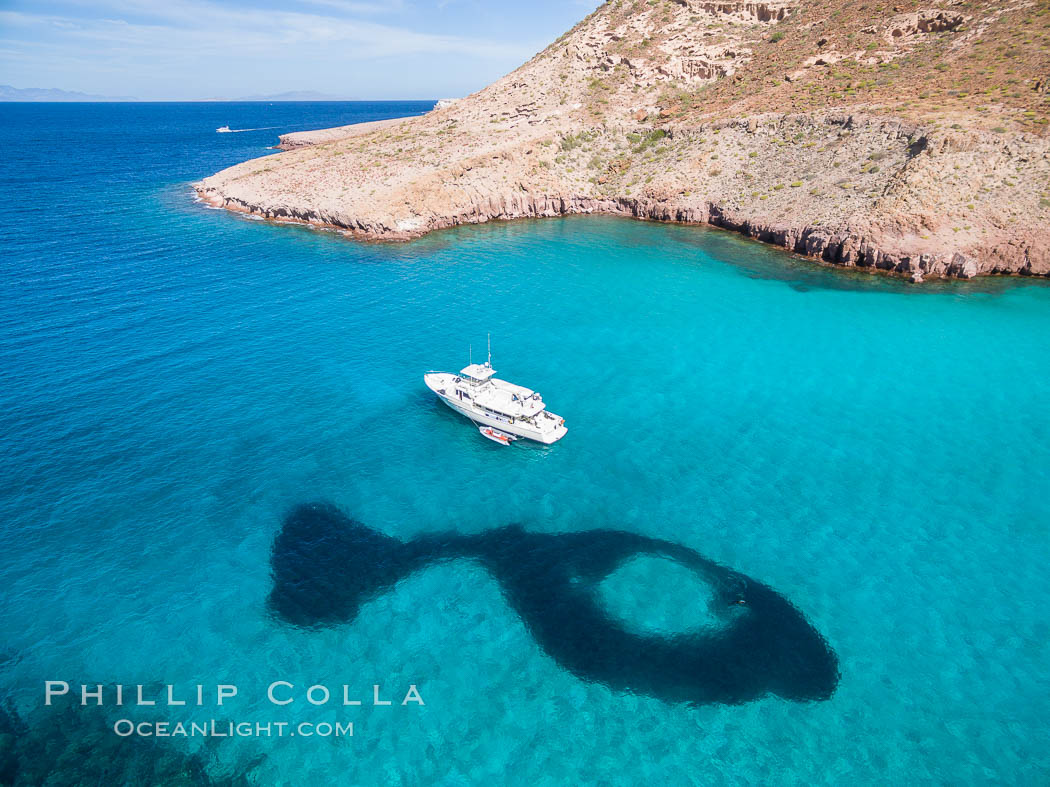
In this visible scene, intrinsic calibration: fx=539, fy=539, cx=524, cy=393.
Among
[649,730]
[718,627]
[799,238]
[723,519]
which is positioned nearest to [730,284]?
[799,238]

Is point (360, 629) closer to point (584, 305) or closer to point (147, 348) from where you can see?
point (147, 348)

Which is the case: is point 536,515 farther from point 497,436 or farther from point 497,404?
point 497,404

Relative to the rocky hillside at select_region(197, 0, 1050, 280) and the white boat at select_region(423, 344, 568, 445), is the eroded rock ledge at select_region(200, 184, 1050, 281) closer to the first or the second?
the rocky hillside at select_region(197, 0, 1050, 280)

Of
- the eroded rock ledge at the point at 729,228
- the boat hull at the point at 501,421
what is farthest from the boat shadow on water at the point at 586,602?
the eroded rock ledge at the point at 729,228

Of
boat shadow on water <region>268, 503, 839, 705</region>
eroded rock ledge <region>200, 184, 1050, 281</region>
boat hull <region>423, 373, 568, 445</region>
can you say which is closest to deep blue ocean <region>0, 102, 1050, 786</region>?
boat shadow on water <region>268, 503, 839, 705</region>

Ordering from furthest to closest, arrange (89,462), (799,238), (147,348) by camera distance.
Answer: (799,238)
(147,348)
(89,462)

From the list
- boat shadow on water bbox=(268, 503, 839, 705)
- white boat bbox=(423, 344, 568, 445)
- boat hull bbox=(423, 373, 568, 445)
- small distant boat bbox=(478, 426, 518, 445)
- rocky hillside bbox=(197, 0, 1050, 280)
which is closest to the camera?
boat shadow on water bbox=(268, 503, 839, 705)
